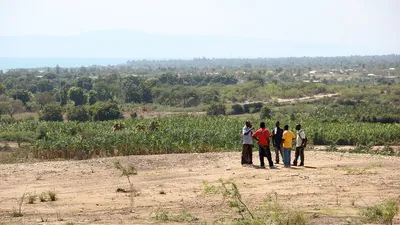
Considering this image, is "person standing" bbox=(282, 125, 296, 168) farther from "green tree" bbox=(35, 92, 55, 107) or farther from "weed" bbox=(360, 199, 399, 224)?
"green tree" bbox=(35, 92, 55, 107)

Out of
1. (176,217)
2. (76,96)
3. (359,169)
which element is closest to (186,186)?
(176,217)

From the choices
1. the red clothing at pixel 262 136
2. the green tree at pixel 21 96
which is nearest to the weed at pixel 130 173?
the red clothing at pixel 262 136

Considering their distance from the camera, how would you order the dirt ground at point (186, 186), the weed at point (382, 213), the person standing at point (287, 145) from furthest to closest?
the person standing at point (287, 145)
the dirt ground at point (186, 186)
the weed at point (382, 213)

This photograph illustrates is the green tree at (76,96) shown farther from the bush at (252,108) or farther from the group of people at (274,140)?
the group of people at (274,140)

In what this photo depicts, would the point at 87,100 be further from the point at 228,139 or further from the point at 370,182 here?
the point at 370,182

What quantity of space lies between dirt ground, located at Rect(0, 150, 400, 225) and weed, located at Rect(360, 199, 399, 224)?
1.24 feet

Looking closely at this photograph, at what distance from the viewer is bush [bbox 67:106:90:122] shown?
203 ft

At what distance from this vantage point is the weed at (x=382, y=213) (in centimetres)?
1027

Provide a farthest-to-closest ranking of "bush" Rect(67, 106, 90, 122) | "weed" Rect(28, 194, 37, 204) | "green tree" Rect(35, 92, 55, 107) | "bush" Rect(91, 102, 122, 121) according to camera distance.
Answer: "green tree" Rect(35, 92, 55, 107)
"bush" Rect(91, 102, 122, 121)
"bush" Rect(67, 106, 90, 122)
"weed" Rect(28, 194, 37, 204)

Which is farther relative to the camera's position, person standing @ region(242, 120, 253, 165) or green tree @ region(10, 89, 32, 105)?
green tree @ region(10, 89, 32, 105)

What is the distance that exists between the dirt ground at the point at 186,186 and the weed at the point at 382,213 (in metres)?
0.38

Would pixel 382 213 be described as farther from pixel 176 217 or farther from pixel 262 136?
pixel 262 136

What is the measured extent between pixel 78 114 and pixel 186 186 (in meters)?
48.4

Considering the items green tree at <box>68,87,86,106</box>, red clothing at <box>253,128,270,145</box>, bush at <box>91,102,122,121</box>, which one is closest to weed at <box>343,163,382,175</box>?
red clothing at <box>253,128,270,145</box>
